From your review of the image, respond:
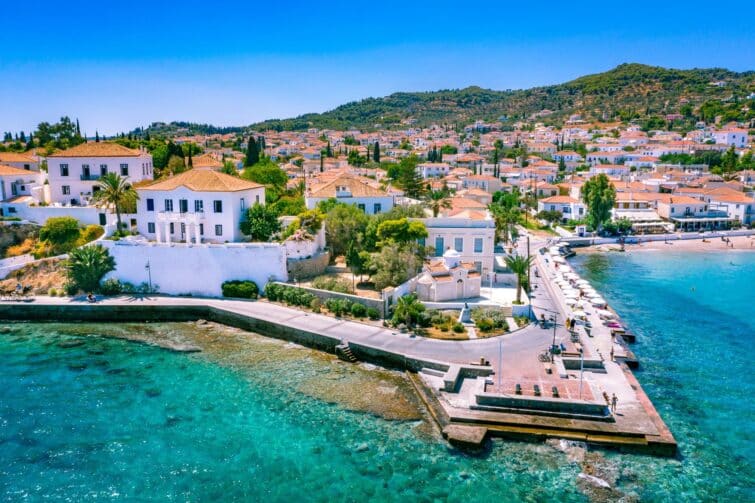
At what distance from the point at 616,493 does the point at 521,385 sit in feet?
19.0

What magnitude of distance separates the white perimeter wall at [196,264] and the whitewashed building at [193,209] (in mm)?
1687

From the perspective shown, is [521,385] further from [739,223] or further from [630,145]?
[630,145]

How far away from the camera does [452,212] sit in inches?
1695

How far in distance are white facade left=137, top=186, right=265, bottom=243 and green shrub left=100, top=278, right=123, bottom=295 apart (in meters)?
4.16

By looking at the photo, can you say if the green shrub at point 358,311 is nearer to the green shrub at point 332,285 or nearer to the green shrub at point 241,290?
the green shrub at point 332,285

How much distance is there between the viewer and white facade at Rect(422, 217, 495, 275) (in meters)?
36.2

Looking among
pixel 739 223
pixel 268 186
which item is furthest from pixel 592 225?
pixel 268 186

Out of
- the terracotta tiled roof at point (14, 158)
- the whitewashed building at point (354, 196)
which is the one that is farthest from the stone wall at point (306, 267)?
the terracotta tiled roof at point (14, 158)

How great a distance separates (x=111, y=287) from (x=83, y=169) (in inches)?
561

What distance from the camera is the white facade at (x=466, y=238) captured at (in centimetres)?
3622

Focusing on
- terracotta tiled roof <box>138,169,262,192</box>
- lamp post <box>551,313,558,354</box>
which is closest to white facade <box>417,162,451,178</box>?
terracotta tiled roof <box>138,169,262,192</box>

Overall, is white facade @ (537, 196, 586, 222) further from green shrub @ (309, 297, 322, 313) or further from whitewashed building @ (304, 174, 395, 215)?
green shrub @ (309, 297, 322, 313)

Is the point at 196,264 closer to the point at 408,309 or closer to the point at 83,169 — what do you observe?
the point at 408,309

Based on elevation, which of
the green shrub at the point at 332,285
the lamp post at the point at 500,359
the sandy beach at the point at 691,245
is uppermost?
the green shrub at the point at 332,285
